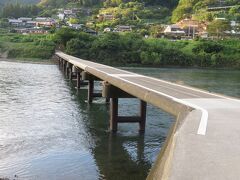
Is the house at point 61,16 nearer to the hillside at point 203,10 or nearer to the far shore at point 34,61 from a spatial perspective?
the hillside at point 203,10

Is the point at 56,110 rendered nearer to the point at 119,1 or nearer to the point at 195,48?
the point at 195,48

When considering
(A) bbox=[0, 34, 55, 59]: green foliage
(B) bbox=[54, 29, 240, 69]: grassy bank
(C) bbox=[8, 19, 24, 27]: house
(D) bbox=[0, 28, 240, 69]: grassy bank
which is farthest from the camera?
(C) bbox=[8, 19, 24, 27]: house

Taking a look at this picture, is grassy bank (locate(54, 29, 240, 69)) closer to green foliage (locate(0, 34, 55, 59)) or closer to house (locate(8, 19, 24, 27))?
green foliage (locate(0, 34, 55, 59))

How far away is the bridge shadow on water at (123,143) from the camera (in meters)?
12.9

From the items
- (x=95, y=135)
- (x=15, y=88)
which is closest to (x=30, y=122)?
(x=95, y=135)

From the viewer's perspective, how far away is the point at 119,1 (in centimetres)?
16988

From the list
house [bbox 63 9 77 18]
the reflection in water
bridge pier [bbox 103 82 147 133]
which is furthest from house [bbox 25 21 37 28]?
bridge pier [bbox 103 82 147 133]

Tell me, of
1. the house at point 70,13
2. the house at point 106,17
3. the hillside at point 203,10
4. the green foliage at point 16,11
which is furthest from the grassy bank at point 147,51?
the green foliage at point 16,11

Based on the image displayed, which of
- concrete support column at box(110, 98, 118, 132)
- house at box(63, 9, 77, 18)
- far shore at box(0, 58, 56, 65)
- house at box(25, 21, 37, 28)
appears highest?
house at box(63, 9, 77, 18)

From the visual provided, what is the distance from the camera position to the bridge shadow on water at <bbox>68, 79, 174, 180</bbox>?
12906 mm

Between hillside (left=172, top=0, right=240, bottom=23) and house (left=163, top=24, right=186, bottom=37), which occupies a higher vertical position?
hillside (left=172, top=0, right=240, bottom=23)

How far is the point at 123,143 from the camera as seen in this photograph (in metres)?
16.2

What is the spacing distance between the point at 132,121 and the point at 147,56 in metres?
65.7

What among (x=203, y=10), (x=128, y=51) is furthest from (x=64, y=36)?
(x=203, y=10)
